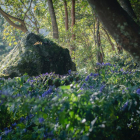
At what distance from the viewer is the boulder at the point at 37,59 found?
16.7ft

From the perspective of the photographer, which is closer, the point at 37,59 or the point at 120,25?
the point at 120,25

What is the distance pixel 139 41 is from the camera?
235 centimetres

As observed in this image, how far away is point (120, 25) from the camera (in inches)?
93.4

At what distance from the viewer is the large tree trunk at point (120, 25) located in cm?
236

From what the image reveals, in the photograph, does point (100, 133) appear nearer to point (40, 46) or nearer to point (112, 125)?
point (112, 125)

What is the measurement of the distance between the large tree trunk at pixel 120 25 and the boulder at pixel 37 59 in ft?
10.8

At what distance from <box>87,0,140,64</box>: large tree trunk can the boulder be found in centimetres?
329

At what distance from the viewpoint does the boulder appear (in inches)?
200

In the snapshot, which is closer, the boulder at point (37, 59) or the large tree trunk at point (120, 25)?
the large tree trunk at point (120, 25)

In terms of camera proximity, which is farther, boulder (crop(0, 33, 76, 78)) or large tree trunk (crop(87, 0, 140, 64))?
boulder (crop(0, 33, 76, 78))

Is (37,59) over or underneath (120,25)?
underneath

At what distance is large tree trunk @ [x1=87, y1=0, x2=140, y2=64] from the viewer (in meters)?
2.36

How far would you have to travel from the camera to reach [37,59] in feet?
17.5

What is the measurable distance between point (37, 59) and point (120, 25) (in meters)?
3.48
